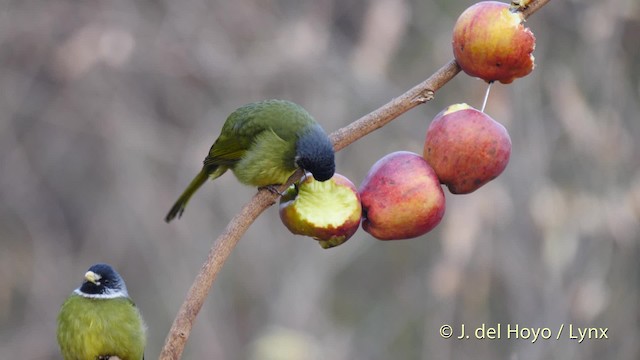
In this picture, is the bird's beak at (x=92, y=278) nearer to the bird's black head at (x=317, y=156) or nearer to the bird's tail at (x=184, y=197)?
the bird's tail at (x=184, y=197)

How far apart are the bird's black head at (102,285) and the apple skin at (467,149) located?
1388mm

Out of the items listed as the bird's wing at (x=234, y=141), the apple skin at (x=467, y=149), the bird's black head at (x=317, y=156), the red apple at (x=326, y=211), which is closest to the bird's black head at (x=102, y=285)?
the bird's wing at (x=234, y=141)

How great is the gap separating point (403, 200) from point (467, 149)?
200mm

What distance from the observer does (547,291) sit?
544 centimetres

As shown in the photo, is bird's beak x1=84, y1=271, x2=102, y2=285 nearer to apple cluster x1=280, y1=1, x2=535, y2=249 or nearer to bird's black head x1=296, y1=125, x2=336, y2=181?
bird's black head x1=296, y1=125, x2=336, y2=181

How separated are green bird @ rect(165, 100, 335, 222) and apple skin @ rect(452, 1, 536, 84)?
79 centimetres

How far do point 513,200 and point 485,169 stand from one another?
11.2 ft

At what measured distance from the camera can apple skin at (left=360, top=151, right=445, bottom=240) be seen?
2291mm

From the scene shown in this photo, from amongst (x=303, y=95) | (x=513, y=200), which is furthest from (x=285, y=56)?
(x=513, y=200)

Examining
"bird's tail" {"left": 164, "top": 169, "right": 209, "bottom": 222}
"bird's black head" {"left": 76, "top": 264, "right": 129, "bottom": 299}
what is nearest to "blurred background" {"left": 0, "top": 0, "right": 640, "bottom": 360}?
"bird's black head" {"left": 76, "top": 264, "right": 129, "bottom": 299}

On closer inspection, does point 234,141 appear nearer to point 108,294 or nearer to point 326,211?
point 108,294

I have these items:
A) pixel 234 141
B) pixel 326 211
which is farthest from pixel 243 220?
pixel 234 141

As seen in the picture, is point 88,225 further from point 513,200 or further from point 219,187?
point 513,200

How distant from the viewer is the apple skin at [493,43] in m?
2.24
